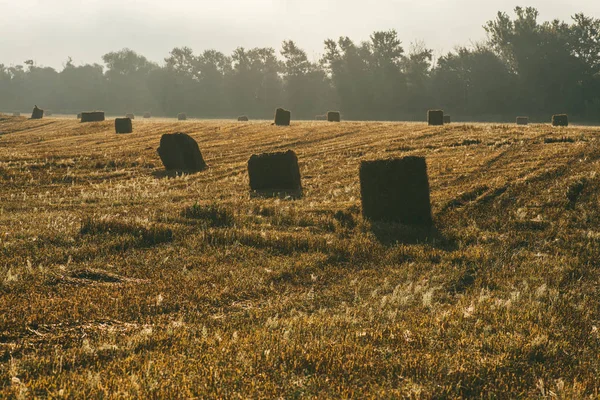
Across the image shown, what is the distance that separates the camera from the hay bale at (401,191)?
444 inches

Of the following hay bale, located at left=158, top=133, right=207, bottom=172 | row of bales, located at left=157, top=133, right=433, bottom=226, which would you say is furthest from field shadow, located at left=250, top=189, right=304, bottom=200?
hay bale, located at left=158, top=133, right=207, bottom=172

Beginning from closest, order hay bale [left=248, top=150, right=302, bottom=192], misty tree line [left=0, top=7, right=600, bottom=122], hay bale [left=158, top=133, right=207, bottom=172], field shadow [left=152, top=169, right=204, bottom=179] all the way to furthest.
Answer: hay bale [left=248, top=150, right=302, bottom=192] < field shadow [left=152, top=169, right=204, bottom=179] < hay bale [left=158, top=133, right=207, bottom=172] < misty tree line [left=0, top=7, right=600, bottom=122]

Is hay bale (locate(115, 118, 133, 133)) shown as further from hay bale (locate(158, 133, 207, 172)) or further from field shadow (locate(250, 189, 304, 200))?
field shadow (locate(250, 189, 304, 200))

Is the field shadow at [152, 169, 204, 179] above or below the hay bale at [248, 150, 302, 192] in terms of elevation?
below

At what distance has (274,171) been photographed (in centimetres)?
1559

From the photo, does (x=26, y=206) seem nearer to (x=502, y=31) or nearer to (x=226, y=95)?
(x=502, y=31)

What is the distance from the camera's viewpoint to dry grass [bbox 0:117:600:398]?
4.74 m

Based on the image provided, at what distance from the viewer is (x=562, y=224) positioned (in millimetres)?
10828

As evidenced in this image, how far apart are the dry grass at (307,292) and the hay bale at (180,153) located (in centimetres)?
478

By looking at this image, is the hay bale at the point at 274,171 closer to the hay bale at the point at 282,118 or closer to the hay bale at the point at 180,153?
the hay bale at the point at 180,153

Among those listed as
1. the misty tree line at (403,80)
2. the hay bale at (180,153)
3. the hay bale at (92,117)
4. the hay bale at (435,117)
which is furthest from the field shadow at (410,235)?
the misty tree line at (403,80)

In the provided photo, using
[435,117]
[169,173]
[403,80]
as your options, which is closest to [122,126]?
[169,173]

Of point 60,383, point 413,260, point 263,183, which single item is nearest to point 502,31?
point 263,183

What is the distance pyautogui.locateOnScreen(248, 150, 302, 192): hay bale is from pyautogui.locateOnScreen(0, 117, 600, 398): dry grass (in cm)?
76
